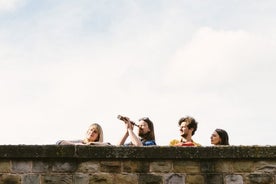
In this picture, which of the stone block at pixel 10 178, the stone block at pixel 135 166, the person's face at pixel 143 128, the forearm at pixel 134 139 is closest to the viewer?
the stone block at pixel 10 178

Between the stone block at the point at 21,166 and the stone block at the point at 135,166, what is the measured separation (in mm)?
1141

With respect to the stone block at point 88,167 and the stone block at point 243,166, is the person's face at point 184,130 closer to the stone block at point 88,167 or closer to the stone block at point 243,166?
the stone block at point 243,166

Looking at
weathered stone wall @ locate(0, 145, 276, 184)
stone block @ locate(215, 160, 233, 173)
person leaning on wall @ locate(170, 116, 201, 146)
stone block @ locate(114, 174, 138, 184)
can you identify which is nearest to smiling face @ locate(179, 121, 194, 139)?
person leaning on wall @ locate(170, 116, 201, 146)

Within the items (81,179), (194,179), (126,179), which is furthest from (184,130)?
(81,179)

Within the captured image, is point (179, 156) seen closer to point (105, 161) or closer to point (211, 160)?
point (211, 160)

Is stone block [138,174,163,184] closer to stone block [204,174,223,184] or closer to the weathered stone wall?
the weathered stone wall

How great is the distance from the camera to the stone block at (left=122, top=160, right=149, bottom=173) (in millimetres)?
7582

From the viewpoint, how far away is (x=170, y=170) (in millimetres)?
7602

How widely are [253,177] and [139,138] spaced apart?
1.56 metres

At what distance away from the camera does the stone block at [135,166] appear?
7.58m

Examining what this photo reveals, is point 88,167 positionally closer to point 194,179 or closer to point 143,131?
point 143,131

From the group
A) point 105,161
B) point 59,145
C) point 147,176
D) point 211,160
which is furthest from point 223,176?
point 59,145

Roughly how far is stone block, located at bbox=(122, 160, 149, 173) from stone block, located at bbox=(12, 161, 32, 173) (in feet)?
3.74

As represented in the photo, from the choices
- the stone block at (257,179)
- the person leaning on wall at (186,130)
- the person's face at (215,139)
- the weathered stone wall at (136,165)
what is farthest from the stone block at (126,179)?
the stone block at (257,179)
